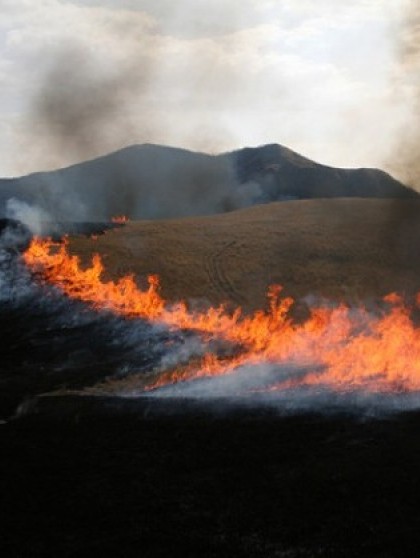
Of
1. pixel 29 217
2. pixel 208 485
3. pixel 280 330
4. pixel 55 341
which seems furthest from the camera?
pixel 29 217

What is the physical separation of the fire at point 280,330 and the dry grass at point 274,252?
1.42 meters

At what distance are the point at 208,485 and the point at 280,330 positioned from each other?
18.5 metres

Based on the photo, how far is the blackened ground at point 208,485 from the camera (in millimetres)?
13906

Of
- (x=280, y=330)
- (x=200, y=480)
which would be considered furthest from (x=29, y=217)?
(x=200, y=480)

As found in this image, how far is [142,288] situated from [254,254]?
844 centimetres

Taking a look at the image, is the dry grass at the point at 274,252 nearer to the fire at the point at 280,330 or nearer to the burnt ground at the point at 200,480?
the fire at the point at 280,330

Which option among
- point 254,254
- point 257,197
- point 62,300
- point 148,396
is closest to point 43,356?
point 62,300

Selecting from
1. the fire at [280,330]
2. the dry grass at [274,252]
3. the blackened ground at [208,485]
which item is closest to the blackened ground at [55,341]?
the fire at [280,330]

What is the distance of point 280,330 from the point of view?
115 ft

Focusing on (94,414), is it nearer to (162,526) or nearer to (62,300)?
(162,526)

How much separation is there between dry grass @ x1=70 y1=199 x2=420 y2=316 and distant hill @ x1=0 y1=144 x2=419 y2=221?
64.4 meters

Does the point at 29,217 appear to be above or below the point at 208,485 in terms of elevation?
above

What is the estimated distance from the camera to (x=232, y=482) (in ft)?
56.1

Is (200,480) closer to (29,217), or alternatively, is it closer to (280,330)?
(280,330)
